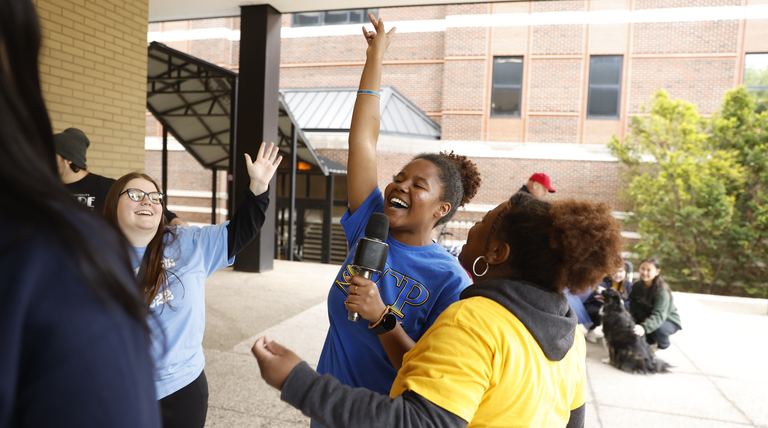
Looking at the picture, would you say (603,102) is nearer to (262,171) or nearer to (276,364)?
(262,171)

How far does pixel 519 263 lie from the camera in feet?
4.46

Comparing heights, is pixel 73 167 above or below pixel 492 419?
above

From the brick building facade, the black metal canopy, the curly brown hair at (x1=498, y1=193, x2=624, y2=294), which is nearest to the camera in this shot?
the curly brown hair at (x1=498, y1=193, x2=624, y2=294)

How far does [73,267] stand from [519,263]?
3.66 feet

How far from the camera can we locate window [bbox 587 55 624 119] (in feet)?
59.9

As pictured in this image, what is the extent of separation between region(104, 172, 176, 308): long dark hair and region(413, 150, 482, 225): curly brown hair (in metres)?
1.21

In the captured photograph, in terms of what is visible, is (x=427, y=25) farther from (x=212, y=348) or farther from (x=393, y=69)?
(x=212, y=348)

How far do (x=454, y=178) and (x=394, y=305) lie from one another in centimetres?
61

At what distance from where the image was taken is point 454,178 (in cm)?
199

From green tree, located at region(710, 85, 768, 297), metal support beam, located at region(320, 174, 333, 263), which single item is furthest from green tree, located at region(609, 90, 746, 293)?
metal support beam, located at region(320, 174, 333, 263)

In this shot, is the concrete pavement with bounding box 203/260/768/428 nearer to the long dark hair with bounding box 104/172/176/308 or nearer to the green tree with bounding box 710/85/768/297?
the long dark hair with bounding box 104/172/176/308

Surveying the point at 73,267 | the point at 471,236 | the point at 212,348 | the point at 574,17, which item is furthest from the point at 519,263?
the point at 574,17

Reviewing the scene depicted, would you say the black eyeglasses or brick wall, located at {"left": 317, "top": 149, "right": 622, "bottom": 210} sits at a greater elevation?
brick wall, located at {"left": 317, "top": 149, "right": 622, "bottom": 210}

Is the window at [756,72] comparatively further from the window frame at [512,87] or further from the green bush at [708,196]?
the window frame at [512,87]
